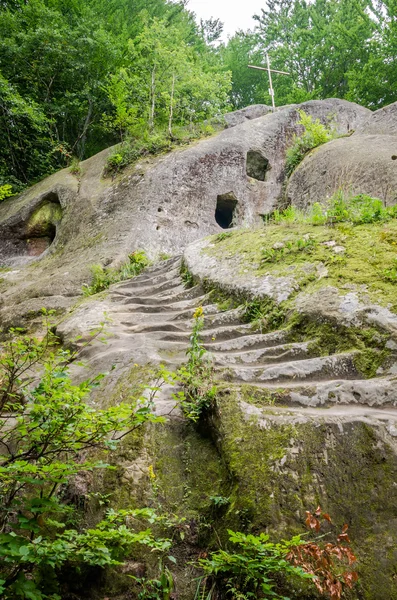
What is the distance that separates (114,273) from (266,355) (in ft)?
17.2

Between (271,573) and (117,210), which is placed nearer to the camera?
(271,573)

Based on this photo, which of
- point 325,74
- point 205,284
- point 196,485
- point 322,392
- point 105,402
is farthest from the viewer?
point 325,74

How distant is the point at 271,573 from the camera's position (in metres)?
2.15

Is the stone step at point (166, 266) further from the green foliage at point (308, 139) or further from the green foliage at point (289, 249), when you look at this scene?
the green foliage at point (308, 139)

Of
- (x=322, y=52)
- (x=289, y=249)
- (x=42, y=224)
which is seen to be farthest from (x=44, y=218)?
(x=322, y=52)

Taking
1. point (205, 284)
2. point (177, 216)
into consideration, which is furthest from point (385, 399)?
point (177, 216)

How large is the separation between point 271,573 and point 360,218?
434 cm

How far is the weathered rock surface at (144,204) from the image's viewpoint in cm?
974

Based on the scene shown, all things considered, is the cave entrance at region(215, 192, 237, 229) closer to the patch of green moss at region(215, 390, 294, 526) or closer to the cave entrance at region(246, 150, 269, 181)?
the cave entrance at region(246, 150, 269, 181)

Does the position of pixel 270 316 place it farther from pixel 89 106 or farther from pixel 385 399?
pixel 89 106

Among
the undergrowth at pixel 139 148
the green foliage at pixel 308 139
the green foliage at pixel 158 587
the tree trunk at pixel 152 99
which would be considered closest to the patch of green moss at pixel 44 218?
the undergrowth at pixel 139 148

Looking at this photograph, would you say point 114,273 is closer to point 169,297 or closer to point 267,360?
point 169,297

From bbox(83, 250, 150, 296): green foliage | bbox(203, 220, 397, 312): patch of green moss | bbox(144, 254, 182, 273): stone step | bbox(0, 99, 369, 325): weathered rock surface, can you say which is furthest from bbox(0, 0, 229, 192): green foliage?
bbox(203, 220, 397, 312): patch of green moss

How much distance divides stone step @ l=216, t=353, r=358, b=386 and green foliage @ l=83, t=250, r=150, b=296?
181 inches
